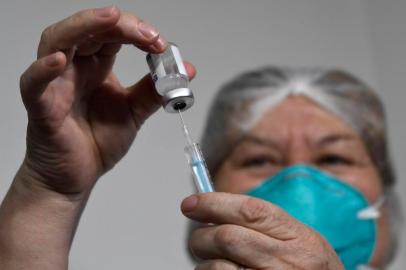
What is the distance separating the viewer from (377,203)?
1559mm

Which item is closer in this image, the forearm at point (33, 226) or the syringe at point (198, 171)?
the syringe at point (198, 171)

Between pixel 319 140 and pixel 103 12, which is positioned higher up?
pixel 103 12

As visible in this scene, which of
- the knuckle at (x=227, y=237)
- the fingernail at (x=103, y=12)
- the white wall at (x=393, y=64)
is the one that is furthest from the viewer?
the white wall at (x=393, y=64)

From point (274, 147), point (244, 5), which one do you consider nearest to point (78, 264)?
point (274, 147)

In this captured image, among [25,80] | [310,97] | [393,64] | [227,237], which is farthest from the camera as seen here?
[393,64]

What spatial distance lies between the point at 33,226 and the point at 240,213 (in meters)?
0.43

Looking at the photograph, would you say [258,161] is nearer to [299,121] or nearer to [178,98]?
[299,121]

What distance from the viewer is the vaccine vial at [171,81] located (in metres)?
0.81

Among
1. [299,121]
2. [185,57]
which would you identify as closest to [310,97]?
[299,121]

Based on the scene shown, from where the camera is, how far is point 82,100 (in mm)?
1016

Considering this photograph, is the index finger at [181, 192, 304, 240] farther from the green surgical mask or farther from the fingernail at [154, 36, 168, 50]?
the green surgical mask

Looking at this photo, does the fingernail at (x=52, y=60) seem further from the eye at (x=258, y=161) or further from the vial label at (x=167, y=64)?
the eye at (x=258, y=161)

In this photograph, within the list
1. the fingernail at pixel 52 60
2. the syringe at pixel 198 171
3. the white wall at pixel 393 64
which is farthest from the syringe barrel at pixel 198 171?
the white wall at pixel 393 64

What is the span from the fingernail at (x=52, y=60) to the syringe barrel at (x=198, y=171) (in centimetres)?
23
